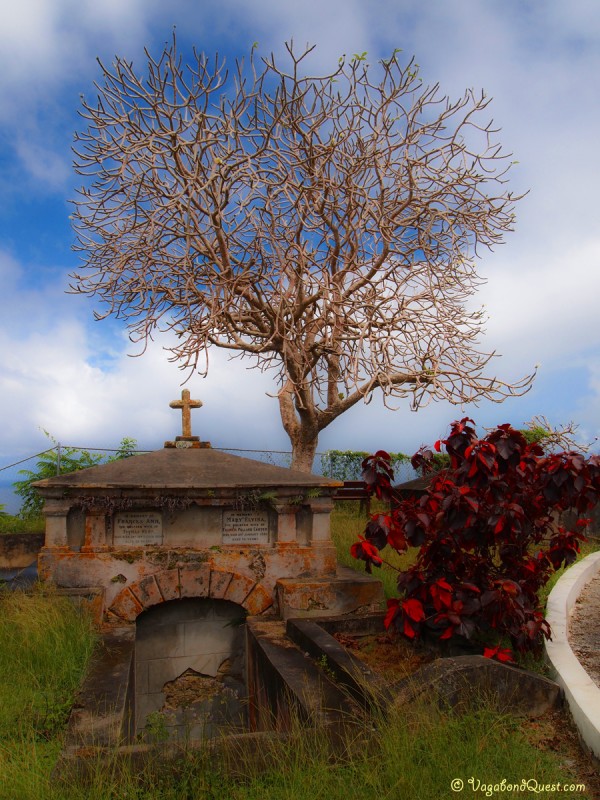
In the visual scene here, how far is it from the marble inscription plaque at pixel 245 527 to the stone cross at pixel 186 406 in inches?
55.7

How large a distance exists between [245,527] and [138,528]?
1.16 meters

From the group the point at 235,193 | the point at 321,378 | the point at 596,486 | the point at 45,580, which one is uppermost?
the point at 235,193

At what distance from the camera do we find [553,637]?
5566 mm

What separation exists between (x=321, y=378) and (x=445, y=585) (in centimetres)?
660

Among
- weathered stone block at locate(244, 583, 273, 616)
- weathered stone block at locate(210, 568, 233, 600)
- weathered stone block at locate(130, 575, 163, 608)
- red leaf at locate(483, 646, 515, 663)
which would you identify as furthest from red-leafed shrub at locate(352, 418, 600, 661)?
weathered stone block at locate(130, 575, 163, 608)

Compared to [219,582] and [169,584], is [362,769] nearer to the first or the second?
[219,582]

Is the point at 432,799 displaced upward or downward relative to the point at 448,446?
downward

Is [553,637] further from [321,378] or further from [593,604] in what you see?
[321,378]

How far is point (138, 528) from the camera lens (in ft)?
22.4

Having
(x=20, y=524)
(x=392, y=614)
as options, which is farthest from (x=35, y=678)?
(x=20, y=524)

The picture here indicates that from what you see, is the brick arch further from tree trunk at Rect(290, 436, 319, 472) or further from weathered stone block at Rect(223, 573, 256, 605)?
tree trunk at Rect(290, 436, 319, 472)

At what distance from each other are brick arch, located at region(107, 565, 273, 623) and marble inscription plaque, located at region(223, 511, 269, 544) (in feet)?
1.27

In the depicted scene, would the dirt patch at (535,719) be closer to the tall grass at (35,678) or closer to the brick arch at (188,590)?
the brick arch at (188,590)

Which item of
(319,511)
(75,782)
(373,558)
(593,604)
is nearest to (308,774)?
(75,782)
